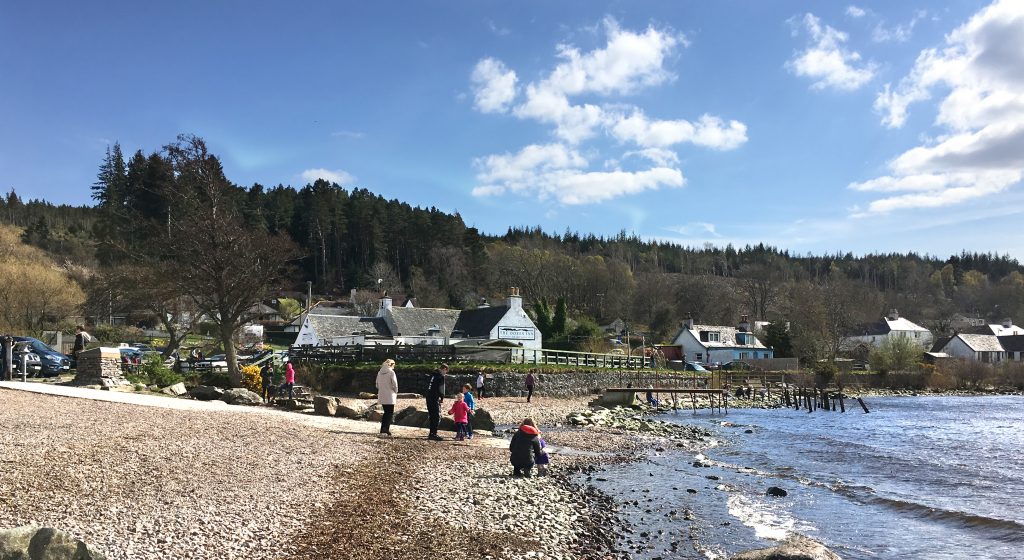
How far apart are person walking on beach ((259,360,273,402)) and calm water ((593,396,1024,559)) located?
16.6 meters

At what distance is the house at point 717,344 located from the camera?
79.6 metres

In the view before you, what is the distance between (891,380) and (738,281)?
66.2 m

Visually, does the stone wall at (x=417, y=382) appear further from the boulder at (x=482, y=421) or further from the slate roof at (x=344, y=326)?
the slate roof at (x=344, y=326)

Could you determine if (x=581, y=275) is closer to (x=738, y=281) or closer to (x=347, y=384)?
(x=738, y=281)

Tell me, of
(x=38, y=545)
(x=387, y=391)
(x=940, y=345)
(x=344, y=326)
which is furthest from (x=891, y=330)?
(x=38, y=545)

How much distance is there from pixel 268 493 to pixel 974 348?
103306mm

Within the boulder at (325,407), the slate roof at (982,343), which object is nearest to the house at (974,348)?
the slate roof at (982,343)

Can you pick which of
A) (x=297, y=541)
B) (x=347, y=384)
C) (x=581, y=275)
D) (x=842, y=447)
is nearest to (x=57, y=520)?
(x=297, y=541)

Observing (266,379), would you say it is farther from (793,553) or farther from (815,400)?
(815,400)

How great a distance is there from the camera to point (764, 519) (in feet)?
43.4

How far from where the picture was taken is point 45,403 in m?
17.6

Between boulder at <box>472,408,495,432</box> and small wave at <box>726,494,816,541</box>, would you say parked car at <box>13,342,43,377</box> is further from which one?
small wave at <box>726,494,816,541</box>

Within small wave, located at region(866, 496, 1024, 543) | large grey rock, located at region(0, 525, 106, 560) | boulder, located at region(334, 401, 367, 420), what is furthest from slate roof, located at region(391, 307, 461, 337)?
large grey rock, located at region(0, 525, 106, 560)

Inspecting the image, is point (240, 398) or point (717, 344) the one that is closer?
point (240, 398)
